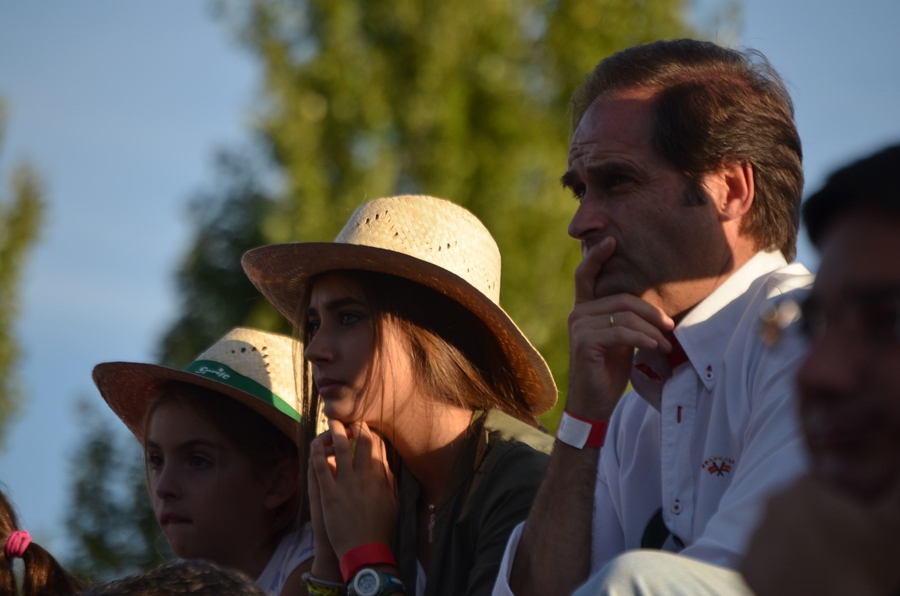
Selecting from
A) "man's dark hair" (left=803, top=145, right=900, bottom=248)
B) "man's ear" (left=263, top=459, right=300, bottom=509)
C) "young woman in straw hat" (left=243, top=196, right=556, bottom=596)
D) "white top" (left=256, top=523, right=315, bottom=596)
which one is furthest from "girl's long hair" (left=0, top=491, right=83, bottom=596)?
"man's dark hair" (left=803, top=145, right=900, bottom=248)

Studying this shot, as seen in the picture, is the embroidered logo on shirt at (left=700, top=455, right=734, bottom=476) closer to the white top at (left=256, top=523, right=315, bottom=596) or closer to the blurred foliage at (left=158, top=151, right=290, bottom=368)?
the white top at (left=256, top=523, right=315, bottom=596)

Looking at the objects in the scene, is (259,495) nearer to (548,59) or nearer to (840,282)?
(840,282)

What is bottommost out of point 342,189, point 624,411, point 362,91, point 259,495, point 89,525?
point 89,525

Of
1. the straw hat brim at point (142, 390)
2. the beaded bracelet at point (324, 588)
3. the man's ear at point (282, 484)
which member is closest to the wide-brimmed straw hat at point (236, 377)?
the straw hat brim at point (142, 390)

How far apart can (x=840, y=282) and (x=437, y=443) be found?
2627 millimetres

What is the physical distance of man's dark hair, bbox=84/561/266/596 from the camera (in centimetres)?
212

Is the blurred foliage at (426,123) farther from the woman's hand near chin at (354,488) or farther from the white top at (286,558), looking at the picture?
the woman's hand near chin at (354,488)

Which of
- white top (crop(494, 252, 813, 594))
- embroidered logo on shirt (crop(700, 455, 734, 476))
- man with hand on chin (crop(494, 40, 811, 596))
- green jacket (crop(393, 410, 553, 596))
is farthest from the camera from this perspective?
green jacket (crop(393, 410, 553, 596))

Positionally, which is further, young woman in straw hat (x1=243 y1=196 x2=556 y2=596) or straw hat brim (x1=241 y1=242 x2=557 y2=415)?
straw hat brim (x1=241 y1=242 x2=557 y2=415)

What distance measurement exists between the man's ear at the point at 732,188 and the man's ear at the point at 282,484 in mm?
2233

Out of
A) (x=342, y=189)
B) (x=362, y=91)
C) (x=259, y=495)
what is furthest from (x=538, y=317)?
(x=259, y=495)

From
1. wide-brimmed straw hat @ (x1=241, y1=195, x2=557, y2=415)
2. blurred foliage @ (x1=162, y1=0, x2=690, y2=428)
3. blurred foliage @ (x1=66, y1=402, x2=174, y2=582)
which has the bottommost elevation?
blurred foliage @ (x1=66, y1=402, x2=174, y2=582)

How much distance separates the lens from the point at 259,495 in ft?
14.4

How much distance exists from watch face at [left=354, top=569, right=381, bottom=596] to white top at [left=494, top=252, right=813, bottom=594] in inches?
24.3
